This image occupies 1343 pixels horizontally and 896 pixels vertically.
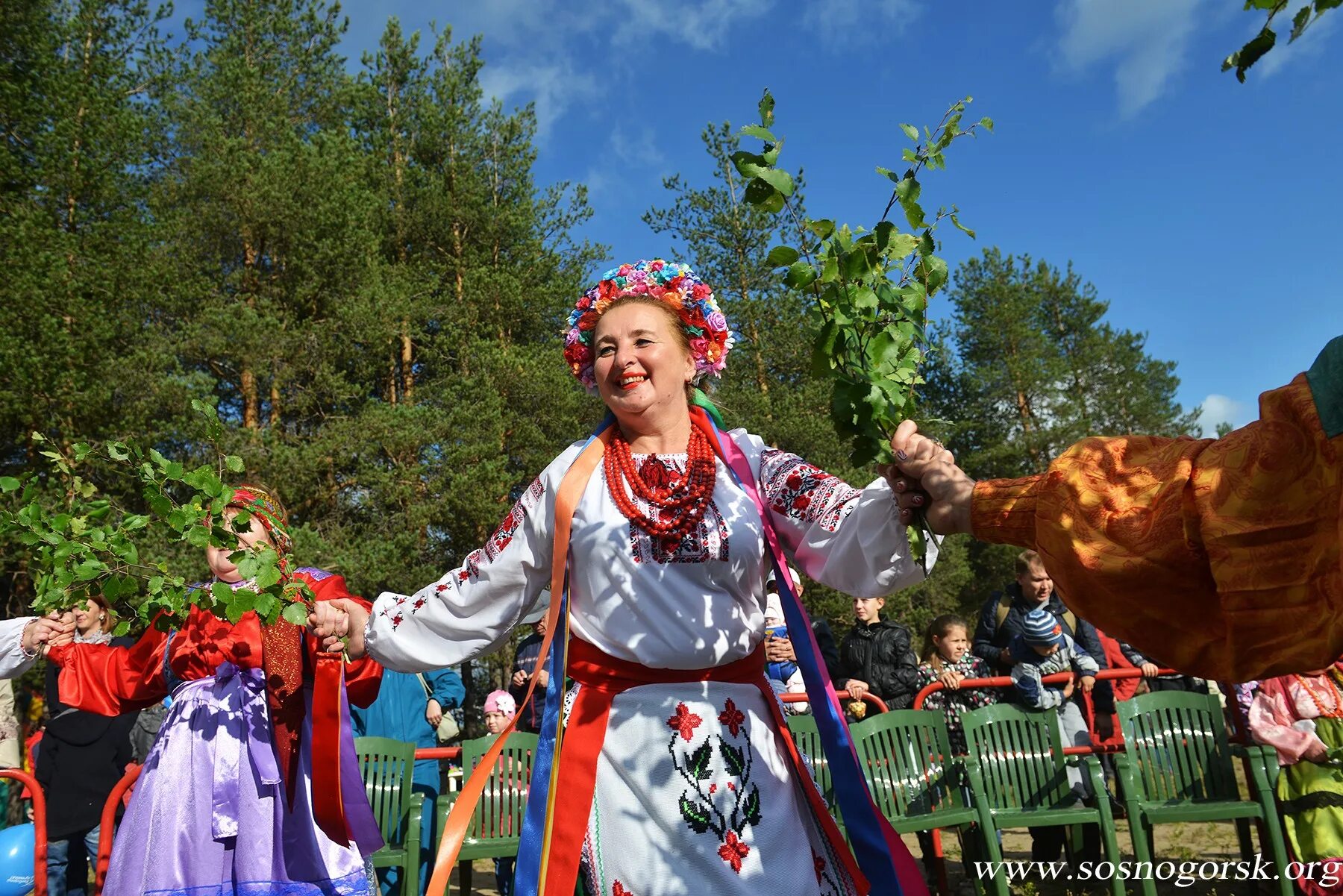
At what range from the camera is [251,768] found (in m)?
3.41

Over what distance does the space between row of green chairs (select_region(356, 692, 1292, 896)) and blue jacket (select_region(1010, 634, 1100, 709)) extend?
0.27 m

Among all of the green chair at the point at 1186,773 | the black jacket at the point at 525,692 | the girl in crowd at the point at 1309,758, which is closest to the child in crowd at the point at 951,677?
the green chair at the point at 1186,773

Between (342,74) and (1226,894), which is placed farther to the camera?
(342,74)

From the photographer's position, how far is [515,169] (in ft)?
64.3

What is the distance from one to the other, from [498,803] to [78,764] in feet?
9.27

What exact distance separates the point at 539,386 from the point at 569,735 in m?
14.5

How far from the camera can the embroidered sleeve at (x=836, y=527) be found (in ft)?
7.00

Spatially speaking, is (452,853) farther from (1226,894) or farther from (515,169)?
(515,169)

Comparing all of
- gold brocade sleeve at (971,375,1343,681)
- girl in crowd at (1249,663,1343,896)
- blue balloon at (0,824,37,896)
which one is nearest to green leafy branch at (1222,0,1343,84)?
gold brocade sleeve at (971,375,1343,681)

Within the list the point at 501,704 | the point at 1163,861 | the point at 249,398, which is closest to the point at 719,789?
the point at 501,704

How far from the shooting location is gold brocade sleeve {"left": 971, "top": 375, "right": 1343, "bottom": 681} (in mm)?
1189

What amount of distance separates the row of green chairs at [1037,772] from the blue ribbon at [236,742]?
2812 millimetres

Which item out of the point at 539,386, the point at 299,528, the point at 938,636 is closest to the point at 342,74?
the point at 539,386

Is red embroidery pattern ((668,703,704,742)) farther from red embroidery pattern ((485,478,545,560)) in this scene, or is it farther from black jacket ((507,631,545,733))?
black jacket ((507,631,545,733))
